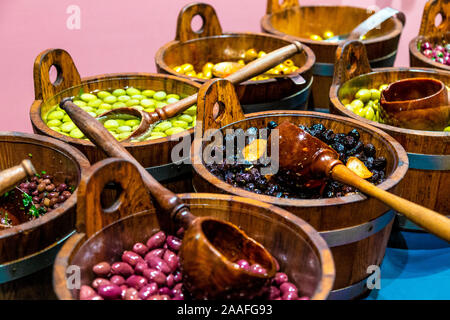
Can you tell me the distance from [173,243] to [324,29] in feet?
10.0

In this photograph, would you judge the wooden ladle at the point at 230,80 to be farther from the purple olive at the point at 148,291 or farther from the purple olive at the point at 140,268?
the purple olive at the point at 148,291

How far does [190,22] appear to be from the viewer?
3371 mm

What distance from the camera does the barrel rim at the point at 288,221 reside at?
1350 mm

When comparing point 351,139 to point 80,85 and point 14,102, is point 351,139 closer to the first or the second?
point 80,85

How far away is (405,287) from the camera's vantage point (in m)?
Result: 2.28

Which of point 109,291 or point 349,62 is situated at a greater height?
point 349,62

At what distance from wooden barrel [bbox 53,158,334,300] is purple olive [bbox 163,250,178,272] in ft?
0.40

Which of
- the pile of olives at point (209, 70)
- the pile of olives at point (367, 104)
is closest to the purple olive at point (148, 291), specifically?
the pile of olives at point (367, 104)

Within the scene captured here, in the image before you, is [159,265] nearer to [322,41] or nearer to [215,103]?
[215,103]

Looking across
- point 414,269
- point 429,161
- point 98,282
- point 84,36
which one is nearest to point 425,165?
point 429,161

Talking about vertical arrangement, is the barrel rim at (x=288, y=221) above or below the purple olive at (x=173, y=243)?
above

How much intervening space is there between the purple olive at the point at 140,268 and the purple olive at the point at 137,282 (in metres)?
0.04

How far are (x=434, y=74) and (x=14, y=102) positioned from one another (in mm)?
3153

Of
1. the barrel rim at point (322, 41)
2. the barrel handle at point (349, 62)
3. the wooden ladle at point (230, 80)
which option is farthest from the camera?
the barrel rim at point (322, 41)
